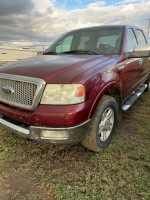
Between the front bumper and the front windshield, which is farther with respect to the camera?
the front windshield

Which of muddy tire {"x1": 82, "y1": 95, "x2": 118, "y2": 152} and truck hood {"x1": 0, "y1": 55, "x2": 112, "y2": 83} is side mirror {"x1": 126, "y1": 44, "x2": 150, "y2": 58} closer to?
truck hood {"x1": 0, "y1": 55, "x2": 112, "y2": 83}

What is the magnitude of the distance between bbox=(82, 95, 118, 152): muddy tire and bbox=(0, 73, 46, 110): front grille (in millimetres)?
730

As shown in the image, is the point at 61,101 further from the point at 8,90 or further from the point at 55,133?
the point at 8,90

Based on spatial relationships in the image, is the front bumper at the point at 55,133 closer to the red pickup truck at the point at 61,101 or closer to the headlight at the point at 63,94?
the red pickup truck at the point at 61,101

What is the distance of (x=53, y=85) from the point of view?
1.77 metres

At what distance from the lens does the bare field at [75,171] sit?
5.49 ft

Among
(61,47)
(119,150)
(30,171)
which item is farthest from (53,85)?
(61,47)

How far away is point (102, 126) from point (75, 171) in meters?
0.69

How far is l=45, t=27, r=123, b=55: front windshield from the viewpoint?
288 cm

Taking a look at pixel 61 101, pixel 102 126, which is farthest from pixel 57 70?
pixel 102 126

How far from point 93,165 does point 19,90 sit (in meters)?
1.31

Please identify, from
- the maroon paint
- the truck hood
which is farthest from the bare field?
the truck hood

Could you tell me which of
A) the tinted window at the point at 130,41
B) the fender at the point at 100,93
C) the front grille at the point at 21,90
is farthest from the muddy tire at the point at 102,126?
the tinted window at the point at 130,41

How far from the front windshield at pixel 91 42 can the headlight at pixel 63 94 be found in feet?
4.29
